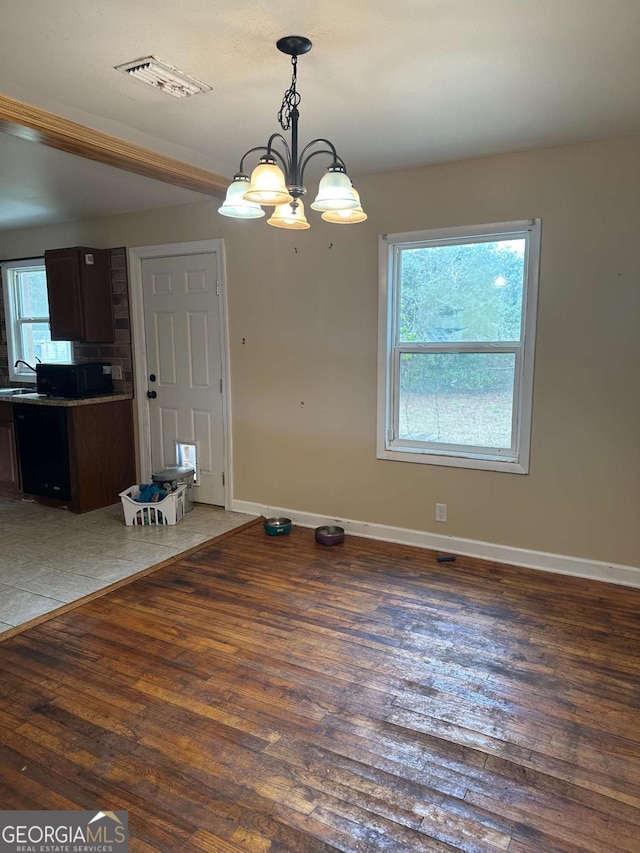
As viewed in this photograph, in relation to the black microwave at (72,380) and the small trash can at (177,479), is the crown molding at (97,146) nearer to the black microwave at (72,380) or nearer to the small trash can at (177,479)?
the black microwave at (72,380)

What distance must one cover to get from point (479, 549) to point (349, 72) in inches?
110

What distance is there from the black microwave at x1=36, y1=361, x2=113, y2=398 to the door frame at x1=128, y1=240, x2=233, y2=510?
1.03 ft

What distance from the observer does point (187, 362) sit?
185 inches

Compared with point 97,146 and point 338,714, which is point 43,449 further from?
point 338,714

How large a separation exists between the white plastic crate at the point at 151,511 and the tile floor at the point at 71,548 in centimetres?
8

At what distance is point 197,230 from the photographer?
4.44 meters

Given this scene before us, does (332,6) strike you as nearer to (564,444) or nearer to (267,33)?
(267,33)

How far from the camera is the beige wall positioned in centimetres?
315

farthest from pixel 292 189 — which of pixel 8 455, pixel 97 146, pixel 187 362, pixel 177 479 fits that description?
pixel 8 455

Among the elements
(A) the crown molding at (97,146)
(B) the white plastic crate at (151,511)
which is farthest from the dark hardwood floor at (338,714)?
(A) the crown molding at (97,146)

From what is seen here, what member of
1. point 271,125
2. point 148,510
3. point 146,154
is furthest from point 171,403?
point 271,125

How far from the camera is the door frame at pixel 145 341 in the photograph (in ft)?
14.4

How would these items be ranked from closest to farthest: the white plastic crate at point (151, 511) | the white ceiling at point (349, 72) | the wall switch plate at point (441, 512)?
the white ceiling at point (349, 72) → the wall switch plate at point (441, 512) → the white plastic crate at point (151, 511)

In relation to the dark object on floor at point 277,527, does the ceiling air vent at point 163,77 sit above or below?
above
